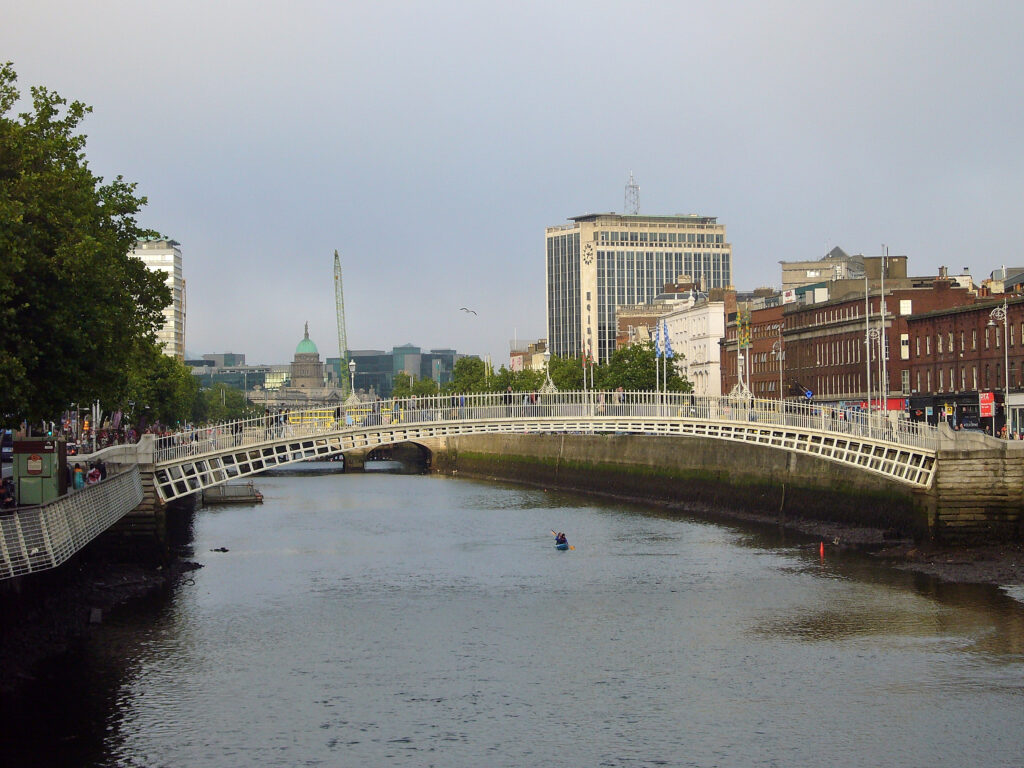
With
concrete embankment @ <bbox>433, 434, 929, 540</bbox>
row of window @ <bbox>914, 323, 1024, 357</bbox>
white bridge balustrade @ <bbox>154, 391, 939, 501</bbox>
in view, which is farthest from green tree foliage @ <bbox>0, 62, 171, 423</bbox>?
row of window @ <bbox>914, 323, 1024, 357</bbox>

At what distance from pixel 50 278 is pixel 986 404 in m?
52.0

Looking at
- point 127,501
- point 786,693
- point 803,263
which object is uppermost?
point 803,263

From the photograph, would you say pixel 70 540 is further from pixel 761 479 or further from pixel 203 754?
pixel 761 479

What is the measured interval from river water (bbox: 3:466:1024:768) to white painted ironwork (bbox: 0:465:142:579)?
311 centimetres

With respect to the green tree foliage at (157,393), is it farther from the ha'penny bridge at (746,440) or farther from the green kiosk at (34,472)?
the green kiosk at (34,472)

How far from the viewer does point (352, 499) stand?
333 feet

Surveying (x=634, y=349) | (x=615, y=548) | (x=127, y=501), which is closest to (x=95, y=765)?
(x=127, y=501)

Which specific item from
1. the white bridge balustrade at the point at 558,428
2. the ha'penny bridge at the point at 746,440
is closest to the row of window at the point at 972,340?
the white bridge balustrade at the point at 558,428

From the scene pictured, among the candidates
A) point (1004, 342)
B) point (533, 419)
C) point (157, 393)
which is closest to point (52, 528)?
point (533, 419)

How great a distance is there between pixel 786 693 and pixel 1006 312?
155 feet

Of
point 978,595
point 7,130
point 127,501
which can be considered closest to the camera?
point 7,130

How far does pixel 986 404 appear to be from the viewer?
2963 inches

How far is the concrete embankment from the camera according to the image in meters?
64.8

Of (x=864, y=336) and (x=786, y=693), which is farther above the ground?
(x=864, y=336)
